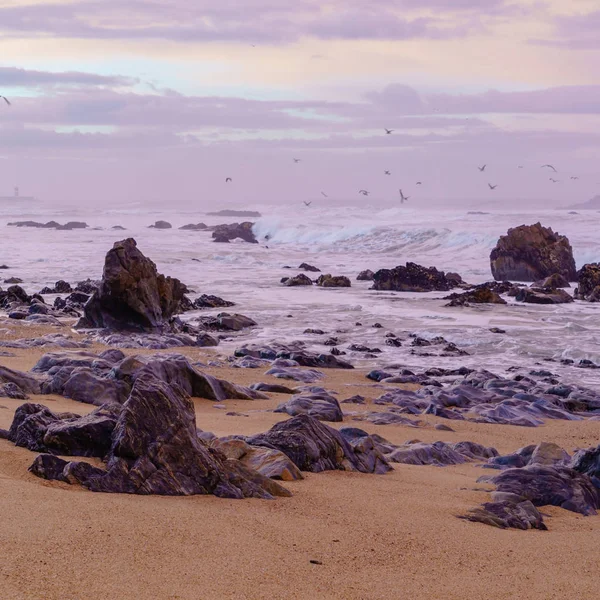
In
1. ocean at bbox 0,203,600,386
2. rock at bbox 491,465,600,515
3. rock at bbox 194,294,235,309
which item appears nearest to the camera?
→ rock at bbox 491,465,600,515

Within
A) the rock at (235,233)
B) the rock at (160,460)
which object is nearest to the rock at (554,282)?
the rock at (160,460)

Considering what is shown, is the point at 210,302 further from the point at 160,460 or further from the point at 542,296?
the point at 160,460

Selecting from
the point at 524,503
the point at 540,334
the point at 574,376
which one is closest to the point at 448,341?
the point at 540,334

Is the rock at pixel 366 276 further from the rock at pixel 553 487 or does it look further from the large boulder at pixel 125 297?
the rock at pixel 553 487

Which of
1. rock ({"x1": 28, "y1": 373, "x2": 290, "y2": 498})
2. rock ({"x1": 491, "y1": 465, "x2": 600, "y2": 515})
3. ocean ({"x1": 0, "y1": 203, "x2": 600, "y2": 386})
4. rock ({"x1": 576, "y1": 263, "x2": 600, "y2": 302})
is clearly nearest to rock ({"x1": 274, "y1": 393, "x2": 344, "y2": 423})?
rock ({"x1": 491, "y1": 465, "x2": 600, "y2": 515})

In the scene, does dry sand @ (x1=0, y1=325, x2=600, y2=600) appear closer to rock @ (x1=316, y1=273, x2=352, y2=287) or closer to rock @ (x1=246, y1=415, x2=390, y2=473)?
rock @ (x1=246, y1=415, x2=390, y2=473)

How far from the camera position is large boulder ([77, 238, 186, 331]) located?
1812cm

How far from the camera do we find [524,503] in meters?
6.09

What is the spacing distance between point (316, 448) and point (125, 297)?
12.2 m

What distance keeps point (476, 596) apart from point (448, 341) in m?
14.1

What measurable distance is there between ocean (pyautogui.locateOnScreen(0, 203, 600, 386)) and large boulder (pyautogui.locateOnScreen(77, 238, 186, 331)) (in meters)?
1.99

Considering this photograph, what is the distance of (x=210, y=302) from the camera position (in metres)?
23.8

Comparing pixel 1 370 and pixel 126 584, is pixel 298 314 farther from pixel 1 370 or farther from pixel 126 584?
pixel 126 584

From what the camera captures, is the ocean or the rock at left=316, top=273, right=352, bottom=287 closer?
the ocean
